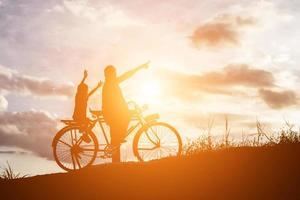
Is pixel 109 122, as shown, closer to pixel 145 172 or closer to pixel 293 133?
pixel 145 172

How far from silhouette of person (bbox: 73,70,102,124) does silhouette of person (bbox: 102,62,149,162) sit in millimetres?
306

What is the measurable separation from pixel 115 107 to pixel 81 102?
2.82 ft

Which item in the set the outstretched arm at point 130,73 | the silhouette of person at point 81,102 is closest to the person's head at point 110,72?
the outstretched arm at point 130,73

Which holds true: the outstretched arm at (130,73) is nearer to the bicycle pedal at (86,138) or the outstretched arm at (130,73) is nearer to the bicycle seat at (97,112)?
the bicycle seat at (97,112)

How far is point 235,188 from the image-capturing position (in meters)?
10.3

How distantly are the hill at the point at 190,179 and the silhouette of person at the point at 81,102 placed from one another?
139cm

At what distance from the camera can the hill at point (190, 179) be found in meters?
10.3

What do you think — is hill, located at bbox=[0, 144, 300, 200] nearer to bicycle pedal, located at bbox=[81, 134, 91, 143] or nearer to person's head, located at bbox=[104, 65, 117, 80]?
bicycle pedal, located at bbox=[81, 134, 91, 143]

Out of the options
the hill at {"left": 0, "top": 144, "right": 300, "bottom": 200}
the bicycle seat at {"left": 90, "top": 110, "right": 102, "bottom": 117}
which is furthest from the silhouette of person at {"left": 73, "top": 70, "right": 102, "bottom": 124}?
the hill at {"left": 0, "top": 144, "right": 300, "bottom": 200}

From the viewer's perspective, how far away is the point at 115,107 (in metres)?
12.7

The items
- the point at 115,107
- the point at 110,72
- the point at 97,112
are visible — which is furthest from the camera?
the point at 110,72

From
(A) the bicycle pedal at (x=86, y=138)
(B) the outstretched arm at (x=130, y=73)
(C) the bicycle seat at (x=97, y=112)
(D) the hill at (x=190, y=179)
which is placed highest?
(B) the outstretched arm at (x=130, y=73)

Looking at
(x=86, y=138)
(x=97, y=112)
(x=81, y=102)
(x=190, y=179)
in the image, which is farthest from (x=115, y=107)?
(x=190, y=179)

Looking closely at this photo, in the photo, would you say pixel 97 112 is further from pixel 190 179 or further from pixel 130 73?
pixel 190 179
